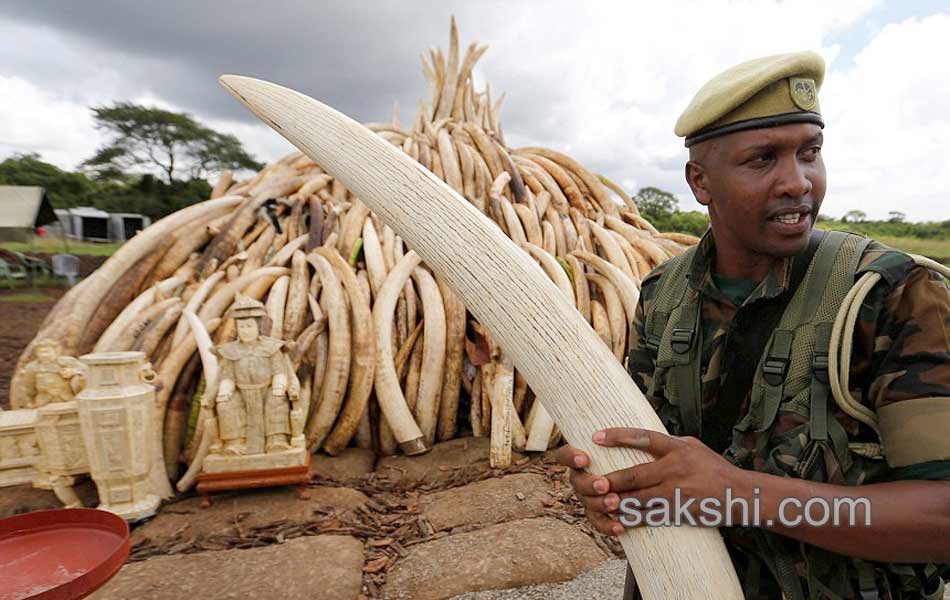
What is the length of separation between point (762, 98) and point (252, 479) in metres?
3.28

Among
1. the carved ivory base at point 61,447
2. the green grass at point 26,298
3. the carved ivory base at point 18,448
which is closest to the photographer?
the carved ivory base at point 61,447

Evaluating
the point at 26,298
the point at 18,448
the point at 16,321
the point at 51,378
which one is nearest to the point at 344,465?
the point at 51,378

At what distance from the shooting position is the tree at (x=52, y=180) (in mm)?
27703

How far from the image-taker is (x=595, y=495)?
95 cm

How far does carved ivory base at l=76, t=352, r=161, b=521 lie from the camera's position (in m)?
2.86

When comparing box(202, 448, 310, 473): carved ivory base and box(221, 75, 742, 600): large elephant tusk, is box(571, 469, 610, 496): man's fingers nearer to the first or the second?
box(221, 75, 742, 600): large elephant tusk

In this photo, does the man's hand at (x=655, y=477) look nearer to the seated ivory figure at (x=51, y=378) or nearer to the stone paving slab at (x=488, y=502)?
the stone paving slab at (x=488, y=502)

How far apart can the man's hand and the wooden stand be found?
2654 millimetres

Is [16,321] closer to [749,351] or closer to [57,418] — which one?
[57,418]

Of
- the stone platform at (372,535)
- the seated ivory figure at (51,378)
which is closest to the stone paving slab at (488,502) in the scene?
the stone platform at (372,535)

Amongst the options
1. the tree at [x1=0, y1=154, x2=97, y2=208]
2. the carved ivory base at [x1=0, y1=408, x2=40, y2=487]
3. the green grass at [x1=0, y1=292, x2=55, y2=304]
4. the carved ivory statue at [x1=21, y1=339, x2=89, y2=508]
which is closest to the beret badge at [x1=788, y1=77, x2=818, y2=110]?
the carved ivory statue at [x1=21, y1=339, x2=89, y2=508]

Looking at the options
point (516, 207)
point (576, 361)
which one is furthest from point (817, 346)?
point (516, 207)

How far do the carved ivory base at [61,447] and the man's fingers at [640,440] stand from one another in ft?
11.2

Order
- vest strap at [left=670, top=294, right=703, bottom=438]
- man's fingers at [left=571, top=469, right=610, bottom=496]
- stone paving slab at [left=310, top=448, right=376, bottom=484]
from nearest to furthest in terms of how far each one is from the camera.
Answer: man's fingers at [left=571, top=469, right=610, bottom=496] < vest strap at [left=670, top=294, right=703, bottom=438] < stone paving slab at [left=310, top=448, right=376, bottom=484]
